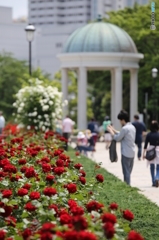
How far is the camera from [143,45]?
6012cm

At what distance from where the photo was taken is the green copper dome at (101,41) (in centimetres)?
5291

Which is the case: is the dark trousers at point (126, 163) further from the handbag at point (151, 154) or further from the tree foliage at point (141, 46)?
the tree foliage at point (141, 46)

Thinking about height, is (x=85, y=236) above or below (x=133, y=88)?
above

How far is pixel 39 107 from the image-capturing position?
3603cm

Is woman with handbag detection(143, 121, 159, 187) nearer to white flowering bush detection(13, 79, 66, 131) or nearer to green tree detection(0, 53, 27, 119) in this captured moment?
white flowering bush detection(13, 79, 66, 131)

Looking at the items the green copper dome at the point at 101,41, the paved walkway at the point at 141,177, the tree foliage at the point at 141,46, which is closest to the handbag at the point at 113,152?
the paved walkway at the point at 141,177

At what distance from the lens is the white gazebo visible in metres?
51.9

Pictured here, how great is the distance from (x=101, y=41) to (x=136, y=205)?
39.6 meters

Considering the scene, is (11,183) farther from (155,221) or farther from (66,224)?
(66,224)

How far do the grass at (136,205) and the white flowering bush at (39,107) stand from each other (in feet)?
54.1

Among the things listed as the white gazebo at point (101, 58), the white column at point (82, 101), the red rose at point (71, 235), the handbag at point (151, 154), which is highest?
the red rose at point (71, 235)

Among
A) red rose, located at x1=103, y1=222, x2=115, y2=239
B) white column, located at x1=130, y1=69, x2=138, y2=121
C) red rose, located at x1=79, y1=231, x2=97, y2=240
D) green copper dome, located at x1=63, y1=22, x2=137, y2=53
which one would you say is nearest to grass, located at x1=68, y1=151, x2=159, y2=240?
red rose, located at x1=103, y1=222, x2=115, y2=239

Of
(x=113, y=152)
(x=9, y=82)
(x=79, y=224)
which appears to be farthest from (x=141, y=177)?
(x=9, y=82)

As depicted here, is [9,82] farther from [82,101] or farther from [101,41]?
[82,101]
